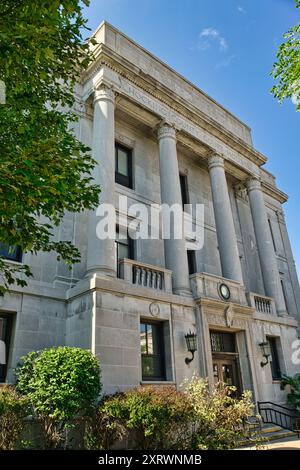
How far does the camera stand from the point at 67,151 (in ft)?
23.3

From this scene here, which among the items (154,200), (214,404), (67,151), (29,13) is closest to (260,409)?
(214,404)

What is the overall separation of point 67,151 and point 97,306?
5.03 m

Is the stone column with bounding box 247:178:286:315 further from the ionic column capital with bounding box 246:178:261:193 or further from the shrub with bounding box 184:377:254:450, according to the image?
the shrub with bounding box 184:377:254:450

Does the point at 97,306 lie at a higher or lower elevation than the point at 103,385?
higher

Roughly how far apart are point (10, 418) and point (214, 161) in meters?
14.7

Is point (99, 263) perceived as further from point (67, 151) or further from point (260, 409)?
point (260, 409)

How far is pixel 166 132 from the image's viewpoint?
1631 cm

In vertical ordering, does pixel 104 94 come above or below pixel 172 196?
above

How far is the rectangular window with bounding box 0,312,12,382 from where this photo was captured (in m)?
10.2

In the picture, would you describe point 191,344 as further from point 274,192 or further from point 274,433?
point 274,192

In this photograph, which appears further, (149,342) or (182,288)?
(182,288)

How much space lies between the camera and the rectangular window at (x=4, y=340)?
1022cm

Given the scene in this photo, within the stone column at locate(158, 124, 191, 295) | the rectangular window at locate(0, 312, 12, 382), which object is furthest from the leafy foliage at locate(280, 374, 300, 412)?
the rectangular window at locate(0, 312, 12, 382)

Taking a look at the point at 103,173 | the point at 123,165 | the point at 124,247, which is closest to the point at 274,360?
the point at 124,247
